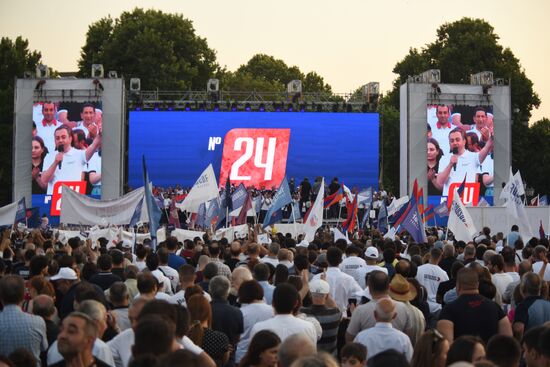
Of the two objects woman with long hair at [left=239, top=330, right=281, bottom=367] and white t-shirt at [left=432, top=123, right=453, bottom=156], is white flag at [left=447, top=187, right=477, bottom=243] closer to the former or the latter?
woman with long hair at [left=239, top=330, right=281, bottom=367]

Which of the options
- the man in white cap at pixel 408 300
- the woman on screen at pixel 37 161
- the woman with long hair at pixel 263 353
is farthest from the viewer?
the woman on screen at pixel 37 161

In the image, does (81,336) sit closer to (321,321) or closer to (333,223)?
(321,321)

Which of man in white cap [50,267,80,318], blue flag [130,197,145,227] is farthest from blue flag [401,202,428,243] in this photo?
man in white cap [50,267,80,318]

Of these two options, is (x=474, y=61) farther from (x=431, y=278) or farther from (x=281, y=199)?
(x=431, y=278)

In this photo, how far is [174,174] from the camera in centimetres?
4675

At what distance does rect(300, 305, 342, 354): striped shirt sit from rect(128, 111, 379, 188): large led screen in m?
35.7

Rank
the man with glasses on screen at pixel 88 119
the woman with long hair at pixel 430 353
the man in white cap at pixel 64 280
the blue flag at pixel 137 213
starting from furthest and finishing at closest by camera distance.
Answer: the man with glasses on screen at pixel 88 119
the blue flag at pixel 137 213
the man in white cap at pixel 64 280
the woman with long hair at pixel 430 353

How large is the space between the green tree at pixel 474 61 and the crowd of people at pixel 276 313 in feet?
172

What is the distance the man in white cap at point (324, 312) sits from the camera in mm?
10656

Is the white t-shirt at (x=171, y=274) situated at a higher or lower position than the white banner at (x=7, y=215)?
higher

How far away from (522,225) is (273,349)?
13.3 meters

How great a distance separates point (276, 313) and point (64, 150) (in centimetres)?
3666

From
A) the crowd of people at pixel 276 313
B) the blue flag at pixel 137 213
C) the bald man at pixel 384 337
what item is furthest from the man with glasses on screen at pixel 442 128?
the bald man at pixel 384 337

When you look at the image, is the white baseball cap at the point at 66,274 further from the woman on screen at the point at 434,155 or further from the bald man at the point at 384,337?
the woman on screen at the point at 434,155
